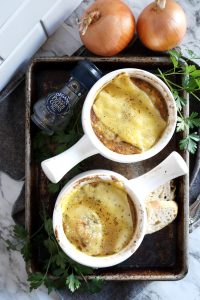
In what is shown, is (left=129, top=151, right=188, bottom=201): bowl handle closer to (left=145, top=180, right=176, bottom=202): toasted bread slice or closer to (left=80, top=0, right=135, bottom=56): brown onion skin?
(left=145, top=180, right=176, bottom=202): toasted bread slice

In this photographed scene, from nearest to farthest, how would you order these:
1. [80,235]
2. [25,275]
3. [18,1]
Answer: [18,1]
[80,235]
[25,275]

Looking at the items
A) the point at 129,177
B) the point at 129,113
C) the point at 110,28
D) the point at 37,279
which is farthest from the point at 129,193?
the point at 110,28

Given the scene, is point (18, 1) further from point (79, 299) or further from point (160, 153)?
point (79, 299)

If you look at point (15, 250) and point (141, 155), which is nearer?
point (141, 155)

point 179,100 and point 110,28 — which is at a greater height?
point 110,28

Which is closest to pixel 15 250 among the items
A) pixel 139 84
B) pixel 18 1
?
pixel 139 84

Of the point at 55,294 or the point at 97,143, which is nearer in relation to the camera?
the point at 97,143

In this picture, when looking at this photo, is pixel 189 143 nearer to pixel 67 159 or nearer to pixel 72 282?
pixel 67 159
